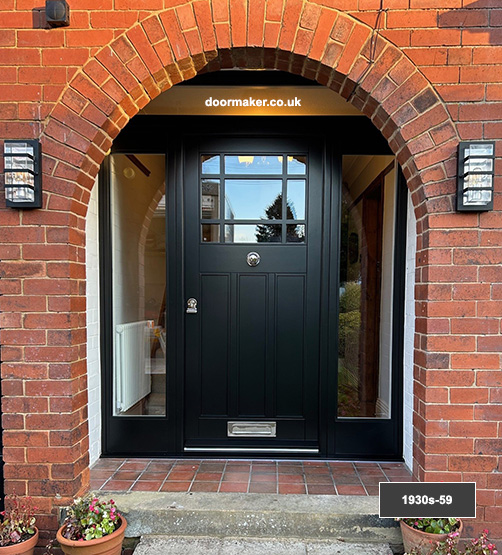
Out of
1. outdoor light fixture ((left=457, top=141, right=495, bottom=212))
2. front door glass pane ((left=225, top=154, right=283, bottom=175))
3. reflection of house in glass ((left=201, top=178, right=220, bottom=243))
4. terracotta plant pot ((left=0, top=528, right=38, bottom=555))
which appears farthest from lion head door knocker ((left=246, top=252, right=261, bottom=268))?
terracotta plant pot ((left=0, top=528, right=38, bottom=555))

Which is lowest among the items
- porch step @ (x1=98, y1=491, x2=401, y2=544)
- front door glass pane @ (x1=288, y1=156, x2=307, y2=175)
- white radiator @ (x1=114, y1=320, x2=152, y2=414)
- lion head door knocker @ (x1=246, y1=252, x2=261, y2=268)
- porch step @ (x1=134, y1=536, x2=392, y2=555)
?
porch step @ (x1=134, y1=536, x2=392, y2=555)

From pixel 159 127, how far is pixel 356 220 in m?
1.70

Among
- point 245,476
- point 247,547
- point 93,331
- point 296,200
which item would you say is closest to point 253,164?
point 296,200

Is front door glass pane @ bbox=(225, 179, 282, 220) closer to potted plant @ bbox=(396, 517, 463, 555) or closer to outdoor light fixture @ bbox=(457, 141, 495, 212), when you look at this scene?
outdoor light fixture @ bbox=(457, 141, 495, 212)

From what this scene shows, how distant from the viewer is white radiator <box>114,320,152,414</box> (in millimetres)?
2779

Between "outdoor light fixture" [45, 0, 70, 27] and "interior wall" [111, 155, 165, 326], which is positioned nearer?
"outdoor light fixture" [45, 0, 70, 27]

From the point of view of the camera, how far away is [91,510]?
186cm

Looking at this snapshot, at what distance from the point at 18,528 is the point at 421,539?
211cm

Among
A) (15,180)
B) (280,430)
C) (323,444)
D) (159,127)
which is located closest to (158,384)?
(280,430)

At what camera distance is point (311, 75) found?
6.52 ft

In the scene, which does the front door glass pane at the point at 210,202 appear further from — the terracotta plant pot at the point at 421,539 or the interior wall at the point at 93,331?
the terracotta plant pot at the point at 421,539

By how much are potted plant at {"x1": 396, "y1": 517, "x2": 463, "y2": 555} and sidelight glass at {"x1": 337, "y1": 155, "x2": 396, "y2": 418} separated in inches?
36.1

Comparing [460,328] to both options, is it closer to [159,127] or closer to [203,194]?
[203,194]

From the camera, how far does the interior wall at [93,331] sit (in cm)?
253
